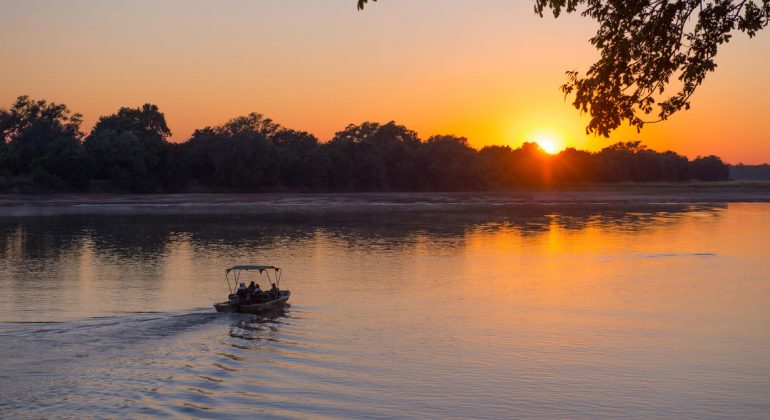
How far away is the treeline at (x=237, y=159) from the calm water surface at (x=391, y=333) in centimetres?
6831

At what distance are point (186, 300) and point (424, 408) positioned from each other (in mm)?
17925

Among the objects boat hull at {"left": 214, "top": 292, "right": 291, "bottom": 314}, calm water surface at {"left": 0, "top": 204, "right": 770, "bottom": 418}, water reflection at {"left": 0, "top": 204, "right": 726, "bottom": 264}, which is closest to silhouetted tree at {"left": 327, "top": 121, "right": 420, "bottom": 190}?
water reflection at {"left": 0, "top": 204, "right": 726, "bottom": 264}

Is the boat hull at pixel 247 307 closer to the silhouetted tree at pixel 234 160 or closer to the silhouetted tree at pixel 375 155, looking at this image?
the silhouetted tree at pixel 234 160

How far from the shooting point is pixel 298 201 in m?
124

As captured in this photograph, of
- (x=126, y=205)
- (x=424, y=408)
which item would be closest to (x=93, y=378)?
(x=424, y=408)

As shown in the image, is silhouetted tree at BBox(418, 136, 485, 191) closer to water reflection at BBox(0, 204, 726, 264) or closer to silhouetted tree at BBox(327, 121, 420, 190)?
silhouetted tree at BBox(327, 121, 420, 190)

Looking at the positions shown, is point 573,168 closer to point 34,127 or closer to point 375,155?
point 375,155

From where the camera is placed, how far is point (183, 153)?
436 feet

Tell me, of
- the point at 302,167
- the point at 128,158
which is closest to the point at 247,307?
the point at 128,158

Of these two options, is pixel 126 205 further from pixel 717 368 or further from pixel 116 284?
pixel 717 368

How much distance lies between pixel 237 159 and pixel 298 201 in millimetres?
15899

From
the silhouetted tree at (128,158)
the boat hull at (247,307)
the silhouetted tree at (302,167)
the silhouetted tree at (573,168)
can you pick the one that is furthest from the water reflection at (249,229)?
the silhouetted tree at (573,168)

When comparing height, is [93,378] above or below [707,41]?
below

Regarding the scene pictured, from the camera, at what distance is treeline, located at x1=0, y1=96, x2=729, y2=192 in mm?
121125
